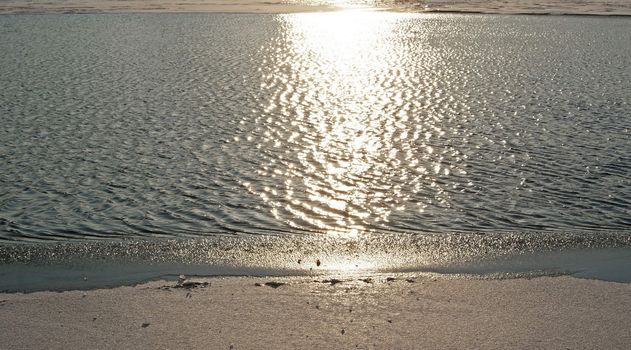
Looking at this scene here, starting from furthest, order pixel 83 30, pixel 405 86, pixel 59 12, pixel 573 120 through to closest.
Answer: pixel 59 12
pixel 83 30
pixel 405 86
pixel 573 120

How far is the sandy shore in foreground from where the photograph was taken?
22.1 ft

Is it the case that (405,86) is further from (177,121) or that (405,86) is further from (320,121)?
(177,121)

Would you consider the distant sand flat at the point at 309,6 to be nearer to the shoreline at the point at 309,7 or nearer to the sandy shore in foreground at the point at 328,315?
the shoreline at the point at 309,7

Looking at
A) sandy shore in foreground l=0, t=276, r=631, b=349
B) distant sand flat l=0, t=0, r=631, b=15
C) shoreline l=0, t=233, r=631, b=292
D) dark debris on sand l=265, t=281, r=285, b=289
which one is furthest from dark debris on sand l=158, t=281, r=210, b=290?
distant sand flat l=0, t=0, r=631, b=15

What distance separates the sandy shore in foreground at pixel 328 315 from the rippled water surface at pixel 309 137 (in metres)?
1.82

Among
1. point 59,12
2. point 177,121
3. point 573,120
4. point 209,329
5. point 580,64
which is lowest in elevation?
point 209,329

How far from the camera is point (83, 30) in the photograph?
3022 cm

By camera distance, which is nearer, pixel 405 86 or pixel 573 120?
pixel 573 120

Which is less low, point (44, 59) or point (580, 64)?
point (580, 64)

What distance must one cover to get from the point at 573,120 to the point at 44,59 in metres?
14.1

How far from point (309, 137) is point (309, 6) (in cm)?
2941

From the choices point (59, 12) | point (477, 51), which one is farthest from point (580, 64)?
point (59, 12)

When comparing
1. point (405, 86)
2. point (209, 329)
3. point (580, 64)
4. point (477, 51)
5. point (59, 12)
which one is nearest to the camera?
point (209, 329)

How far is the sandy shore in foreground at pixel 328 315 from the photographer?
22.1 feet
